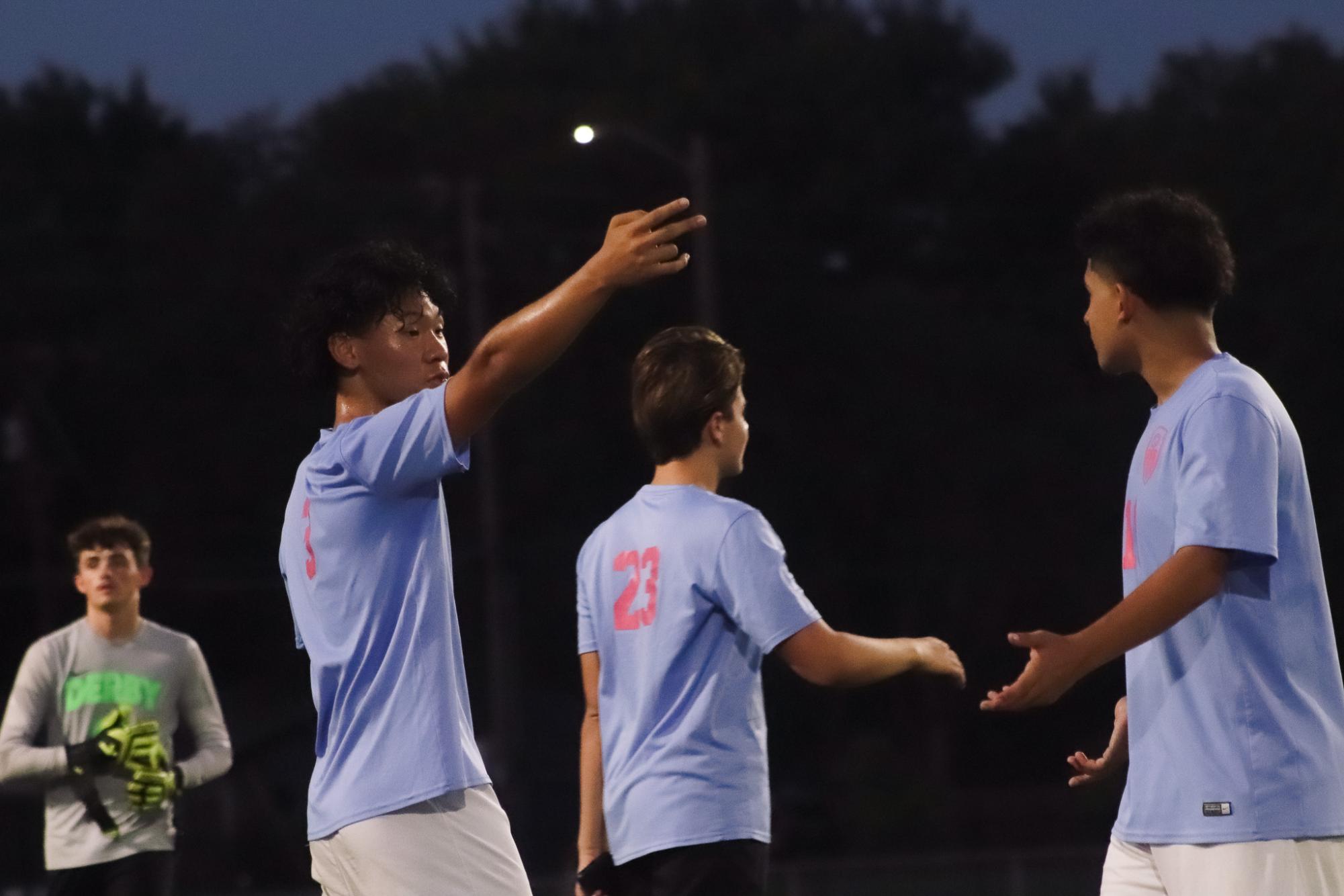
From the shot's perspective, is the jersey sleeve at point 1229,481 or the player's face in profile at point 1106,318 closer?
the jersey sleeve at point 1229,481

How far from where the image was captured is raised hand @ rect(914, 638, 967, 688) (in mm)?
4402

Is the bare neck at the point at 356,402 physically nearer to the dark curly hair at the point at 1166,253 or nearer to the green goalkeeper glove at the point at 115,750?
the dark curly hair at the point at 1166,253

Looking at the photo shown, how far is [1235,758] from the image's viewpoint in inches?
151

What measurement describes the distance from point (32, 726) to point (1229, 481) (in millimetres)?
5101

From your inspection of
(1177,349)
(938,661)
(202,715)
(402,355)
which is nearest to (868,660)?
(938,661)

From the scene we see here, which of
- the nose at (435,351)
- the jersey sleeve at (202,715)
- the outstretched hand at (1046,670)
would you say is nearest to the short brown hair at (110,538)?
the jersey sleeve at (202,715)

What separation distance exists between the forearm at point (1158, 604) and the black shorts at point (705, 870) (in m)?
1.31

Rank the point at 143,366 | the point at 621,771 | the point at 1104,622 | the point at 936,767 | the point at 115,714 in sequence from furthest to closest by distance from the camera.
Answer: the point at 143,366 → the point at 936,767 → the point at 115,714 → the point at 621,771 → the point at 1104,622

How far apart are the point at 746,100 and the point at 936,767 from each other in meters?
20.4

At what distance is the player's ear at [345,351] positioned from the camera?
4.27 metres

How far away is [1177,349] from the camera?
4.09 m

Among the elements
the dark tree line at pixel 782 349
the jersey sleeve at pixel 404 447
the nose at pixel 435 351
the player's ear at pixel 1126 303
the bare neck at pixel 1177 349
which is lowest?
the jersey sleeve at pixel 404 447

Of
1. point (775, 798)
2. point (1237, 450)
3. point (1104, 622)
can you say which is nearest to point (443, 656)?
point (1104, 622)

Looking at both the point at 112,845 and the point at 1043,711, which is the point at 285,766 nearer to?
the point at 1043,711
